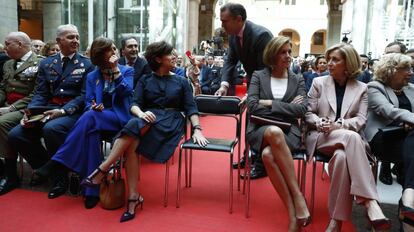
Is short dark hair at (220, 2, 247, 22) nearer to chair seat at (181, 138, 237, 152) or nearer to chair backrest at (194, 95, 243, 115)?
chair backrest at (194, 95, 243, 115)

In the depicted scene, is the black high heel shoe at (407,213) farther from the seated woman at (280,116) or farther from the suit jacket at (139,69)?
the suit jacket at (139,69)

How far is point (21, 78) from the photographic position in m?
4.36

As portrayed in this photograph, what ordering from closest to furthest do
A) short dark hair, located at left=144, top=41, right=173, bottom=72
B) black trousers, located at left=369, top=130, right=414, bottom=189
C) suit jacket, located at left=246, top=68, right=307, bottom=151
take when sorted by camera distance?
1. black trousers, located at left=369, top=130, right=414, bottom=189
2. suit jacket, located at left=246, top=68, right=307, bottom=151
3. short dark hair, located at left=144, top=41, right=173, bottom=72

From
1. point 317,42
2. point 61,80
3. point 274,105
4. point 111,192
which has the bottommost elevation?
point 111,192

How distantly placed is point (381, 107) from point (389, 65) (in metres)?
0.40

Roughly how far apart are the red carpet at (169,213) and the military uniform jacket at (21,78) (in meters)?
1.18

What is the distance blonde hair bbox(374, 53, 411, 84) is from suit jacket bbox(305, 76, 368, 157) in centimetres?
24

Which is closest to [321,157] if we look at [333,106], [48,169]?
[333,106]

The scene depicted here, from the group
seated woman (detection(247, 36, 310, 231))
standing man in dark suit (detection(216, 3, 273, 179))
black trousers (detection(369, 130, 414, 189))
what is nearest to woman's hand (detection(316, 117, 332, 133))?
seated woman (detection(247, 36, 310, 231))

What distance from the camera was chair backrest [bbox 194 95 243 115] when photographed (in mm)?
4020

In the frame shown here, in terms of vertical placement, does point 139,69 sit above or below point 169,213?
above

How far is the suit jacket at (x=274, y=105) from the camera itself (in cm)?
332

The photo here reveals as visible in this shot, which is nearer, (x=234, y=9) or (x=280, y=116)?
(x=280, y=116)

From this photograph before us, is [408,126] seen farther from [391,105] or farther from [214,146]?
[214,146]
